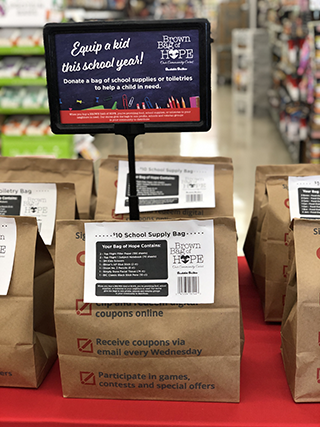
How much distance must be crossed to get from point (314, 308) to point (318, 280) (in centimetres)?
6

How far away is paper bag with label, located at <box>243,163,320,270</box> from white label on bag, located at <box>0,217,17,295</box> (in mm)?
699

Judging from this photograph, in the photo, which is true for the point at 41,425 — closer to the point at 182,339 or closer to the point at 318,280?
the point at 182,339

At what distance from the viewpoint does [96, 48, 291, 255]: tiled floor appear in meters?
4.39

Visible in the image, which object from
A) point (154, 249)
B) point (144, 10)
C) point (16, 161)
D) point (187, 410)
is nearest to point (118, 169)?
point (16, 161)

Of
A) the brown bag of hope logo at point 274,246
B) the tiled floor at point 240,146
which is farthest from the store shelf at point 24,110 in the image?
the brown bag of hope logo at point 274,246

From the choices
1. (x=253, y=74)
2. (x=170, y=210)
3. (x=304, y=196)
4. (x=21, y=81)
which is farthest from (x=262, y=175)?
(x=253, y=74)

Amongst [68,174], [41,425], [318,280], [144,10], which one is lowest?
[41,425]

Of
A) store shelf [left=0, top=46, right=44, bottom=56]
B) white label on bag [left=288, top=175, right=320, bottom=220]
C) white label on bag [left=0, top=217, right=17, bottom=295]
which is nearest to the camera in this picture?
white label on bag [left=0, top=217, right=17, bottom=295]

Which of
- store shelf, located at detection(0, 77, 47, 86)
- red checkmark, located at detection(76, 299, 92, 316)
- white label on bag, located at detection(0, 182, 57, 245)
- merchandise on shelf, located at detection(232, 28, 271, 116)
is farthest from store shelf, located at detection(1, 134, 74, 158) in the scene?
merchandise on shelf, located at detection(232, 28, 271, 116)

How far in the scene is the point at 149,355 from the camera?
1007mm

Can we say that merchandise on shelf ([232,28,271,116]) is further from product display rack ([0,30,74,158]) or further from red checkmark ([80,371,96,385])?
red checkmark ([80,371,96,385])

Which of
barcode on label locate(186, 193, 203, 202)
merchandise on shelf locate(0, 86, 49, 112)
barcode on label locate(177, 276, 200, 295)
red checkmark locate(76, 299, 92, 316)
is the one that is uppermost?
merchandise on shelf locate(0, 86, 49, 112)

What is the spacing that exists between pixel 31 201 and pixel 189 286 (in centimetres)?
54

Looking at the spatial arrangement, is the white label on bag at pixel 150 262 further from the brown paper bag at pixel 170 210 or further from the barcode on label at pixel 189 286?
the brown paper bag at pixel 170 210
